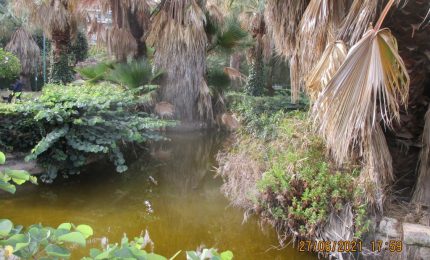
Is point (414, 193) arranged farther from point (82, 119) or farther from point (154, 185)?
point (82, 119)

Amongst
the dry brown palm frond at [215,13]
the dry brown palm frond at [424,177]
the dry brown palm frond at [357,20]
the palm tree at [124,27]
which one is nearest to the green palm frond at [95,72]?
the palm tree at [124,27]

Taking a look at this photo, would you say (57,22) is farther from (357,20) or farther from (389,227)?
(389,227)

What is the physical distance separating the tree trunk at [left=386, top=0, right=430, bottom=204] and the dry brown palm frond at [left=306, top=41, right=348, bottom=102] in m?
0.86

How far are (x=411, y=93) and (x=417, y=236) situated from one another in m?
1.75

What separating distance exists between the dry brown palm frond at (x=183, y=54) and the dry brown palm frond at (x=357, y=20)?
21.8 feet

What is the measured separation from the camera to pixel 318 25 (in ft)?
15.6

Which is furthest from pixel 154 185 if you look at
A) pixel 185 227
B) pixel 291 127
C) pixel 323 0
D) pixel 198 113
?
pixel 198 113

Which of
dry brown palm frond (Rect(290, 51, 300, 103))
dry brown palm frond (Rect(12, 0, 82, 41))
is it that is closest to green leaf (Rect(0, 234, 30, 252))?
dry brown palm frond (Rect(290, 51, 300, 103))

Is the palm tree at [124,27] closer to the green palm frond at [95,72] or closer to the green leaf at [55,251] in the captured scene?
the green palm frond at [95,72]

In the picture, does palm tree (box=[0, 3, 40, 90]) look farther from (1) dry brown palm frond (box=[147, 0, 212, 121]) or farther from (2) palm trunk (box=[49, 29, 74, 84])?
(1) dry brown palm frond (box=[147, 0, 212, 121])

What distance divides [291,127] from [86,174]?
407 centimetres

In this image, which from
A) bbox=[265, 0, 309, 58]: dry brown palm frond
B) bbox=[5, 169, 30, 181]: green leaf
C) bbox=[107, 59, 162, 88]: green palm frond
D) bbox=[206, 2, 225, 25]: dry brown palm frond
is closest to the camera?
bbox=[5, 169, 30, 181]: green leaf

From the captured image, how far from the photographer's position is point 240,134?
876 cm

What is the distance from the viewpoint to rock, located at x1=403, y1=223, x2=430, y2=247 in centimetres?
411
